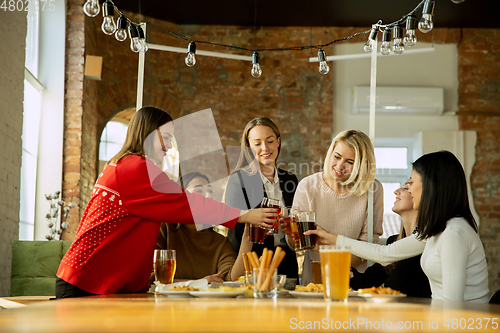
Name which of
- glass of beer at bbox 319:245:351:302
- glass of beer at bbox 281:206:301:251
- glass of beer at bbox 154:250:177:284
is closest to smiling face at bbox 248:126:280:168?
glass of beer at bbox 281:206:301:251

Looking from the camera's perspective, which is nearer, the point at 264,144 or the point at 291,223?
the point at 291,223

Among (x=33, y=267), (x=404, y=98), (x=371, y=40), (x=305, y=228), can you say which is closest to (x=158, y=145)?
(x=305, y=228)

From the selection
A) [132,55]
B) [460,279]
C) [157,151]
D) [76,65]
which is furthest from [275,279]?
[132,55]

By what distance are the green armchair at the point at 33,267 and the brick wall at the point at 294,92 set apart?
2.40 metres

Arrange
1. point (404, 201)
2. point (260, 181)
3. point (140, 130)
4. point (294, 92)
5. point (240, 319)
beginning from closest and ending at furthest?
point (240, 319) < point (140, 130) < point (404, 201) < point (260, 181) < point (294, 92)

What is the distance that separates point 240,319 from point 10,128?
301cm

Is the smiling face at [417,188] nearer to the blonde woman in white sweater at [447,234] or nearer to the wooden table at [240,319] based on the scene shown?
the blonde woman in white sweater at [447,234]

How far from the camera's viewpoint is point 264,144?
2.56m

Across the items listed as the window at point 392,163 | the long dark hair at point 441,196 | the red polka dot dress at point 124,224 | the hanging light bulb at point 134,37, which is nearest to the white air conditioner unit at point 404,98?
the window at point 392,163

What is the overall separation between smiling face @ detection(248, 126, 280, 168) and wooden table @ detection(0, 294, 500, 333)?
5.18ft

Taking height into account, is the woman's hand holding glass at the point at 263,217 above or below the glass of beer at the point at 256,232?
above

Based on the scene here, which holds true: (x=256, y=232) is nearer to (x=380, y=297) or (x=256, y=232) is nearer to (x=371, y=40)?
(x=380, y=297)

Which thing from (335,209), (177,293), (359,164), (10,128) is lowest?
(177,293)

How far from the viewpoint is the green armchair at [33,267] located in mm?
3416
